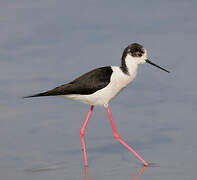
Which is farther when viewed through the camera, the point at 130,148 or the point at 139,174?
the point at 130,148

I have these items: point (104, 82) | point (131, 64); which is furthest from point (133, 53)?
point (104, 82)

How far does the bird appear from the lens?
38.0 feet

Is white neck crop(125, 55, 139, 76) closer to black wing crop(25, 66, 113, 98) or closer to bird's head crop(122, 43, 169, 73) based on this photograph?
bird's head crop(122, 43, 169, 73)

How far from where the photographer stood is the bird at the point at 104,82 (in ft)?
38.0

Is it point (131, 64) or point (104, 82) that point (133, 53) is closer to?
point (131, 64)

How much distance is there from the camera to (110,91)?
38.1ft

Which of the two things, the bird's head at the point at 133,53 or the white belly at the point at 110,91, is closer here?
the white belly at the point at 110,91

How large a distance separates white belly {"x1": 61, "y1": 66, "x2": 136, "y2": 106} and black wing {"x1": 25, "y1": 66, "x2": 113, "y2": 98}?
95 millimetres

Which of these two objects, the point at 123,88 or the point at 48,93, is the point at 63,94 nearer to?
the point at 48,93

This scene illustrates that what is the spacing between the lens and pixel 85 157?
39.3 feet

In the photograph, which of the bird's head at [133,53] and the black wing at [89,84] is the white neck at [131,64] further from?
the black wing at [89,84]

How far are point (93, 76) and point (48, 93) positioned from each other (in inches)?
44.7

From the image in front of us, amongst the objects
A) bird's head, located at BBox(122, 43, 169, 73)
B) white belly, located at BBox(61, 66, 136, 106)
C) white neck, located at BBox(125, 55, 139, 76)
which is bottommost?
white belly, located at BBox(61, 66, 136, 106)

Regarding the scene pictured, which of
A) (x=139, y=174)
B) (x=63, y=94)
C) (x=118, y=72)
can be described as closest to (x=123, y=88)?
(x=118, y=72)
